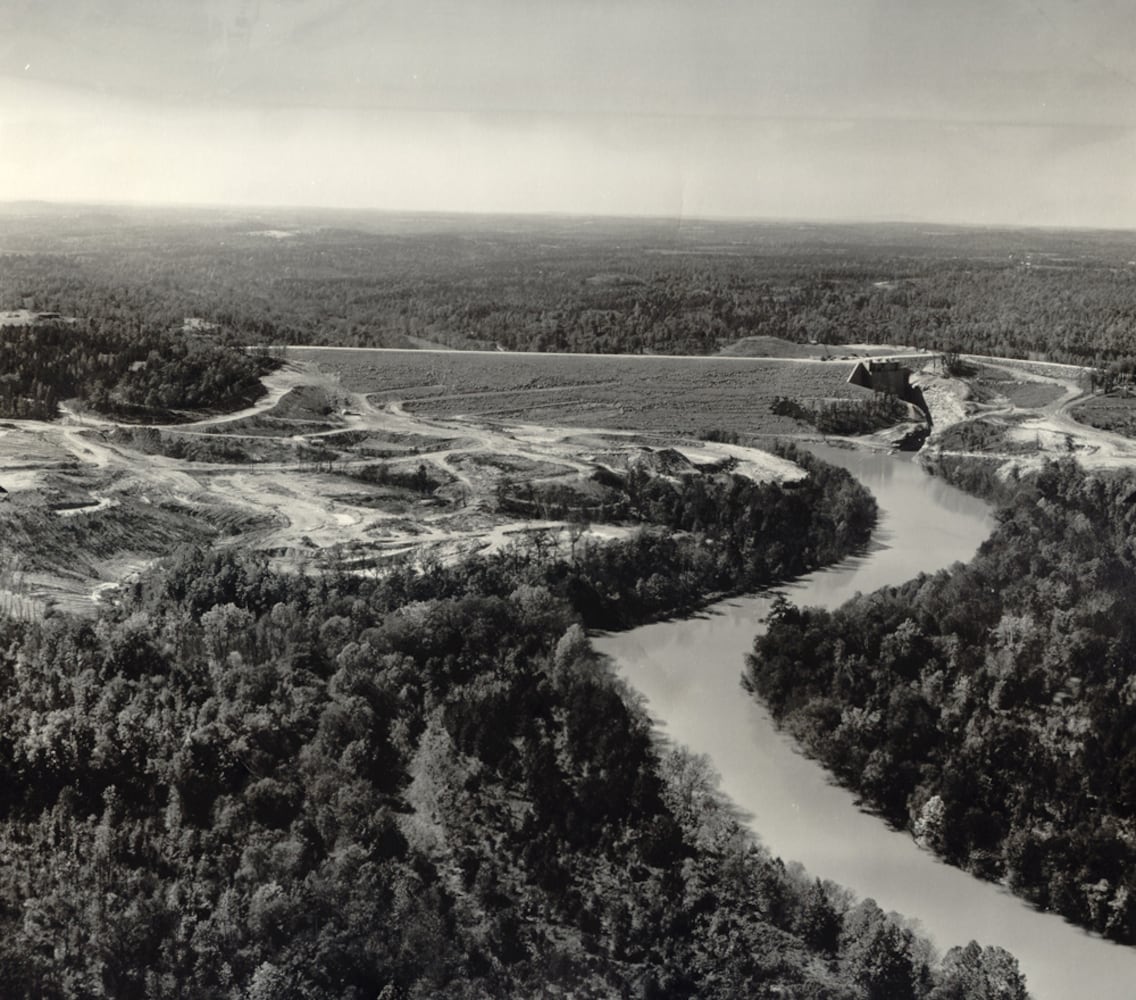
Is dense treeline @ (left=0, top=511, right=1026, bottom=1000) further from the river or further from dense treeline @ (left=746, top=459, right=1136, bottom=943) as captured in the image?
dense treeline @ (left=746, top=459, right=1136, bottom=943)

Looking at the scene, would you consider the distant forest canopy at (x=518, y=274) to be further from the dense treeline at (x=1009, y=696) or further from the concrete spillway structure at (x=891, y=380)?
the dense treeline at (x=1009, y=696)

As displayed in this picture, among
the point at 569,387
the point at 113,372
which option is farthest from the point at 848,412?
the point at 113,372

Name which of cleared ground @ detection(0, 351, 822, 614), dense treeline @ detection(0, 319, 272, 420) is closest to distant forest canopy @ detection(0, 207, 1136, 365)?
dense treeline @ detection(0, 319, 272, 420)

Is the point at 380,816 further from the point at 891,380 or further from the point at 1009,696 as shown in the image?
the point at 891,380

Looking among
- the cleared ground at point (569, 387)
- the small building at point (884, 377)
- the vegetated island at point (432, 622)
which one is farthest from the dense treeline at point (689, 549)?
the small building at point (884, 377)

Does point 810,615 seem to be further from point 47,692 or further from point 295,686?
point 47,692

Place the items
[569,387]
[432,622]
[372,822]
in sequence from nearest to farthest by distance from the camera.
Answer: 1. [372,822]
2. [432,622]
3. [569,387]
